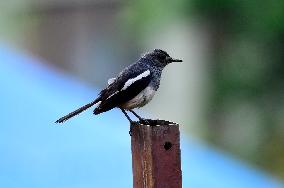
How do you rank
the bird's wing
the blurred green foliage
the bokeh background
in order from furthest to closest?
the bokeh background
the blurred green foliage
the bird's wing

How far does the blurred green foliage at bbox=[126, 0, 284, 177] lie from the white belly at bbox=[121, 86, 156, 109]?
25.9 feet

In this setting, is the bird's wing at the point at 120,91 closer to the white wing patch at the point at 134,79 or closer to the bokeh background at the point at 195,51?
the white wing patch at the point at 134,79

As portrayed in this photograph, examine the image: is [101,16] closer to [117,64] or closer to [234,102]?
[117,64]

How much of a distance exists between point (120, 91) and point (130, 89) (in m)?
0.07

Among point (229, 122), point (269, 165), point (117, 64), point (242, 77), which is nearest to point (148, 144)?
point (242, 77)

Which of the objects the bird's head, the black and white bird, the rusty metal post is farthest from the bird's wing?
the rusty metal post

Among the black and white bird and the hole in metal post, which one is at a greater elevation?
the black and white bird

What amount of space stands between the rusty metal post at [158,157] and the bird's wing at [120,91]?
65cm

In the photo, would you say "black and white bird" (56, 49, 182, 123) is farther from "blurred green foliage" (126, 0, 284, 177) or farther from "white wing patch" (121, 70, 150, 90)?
"blurred green foliage" (126, 0, 284, 177)

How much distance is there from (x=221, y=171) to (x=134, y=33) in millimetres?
8985

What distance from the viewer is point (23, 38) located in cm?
2116

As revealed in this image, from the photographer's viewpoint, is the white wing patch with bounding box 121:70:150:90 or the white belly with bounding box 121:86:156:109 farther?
the white belly with bounding box 121:86:156:109

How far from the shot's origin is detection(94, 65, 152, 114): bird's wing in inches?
180

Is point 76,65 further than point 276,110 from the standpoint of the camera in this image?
Yes
